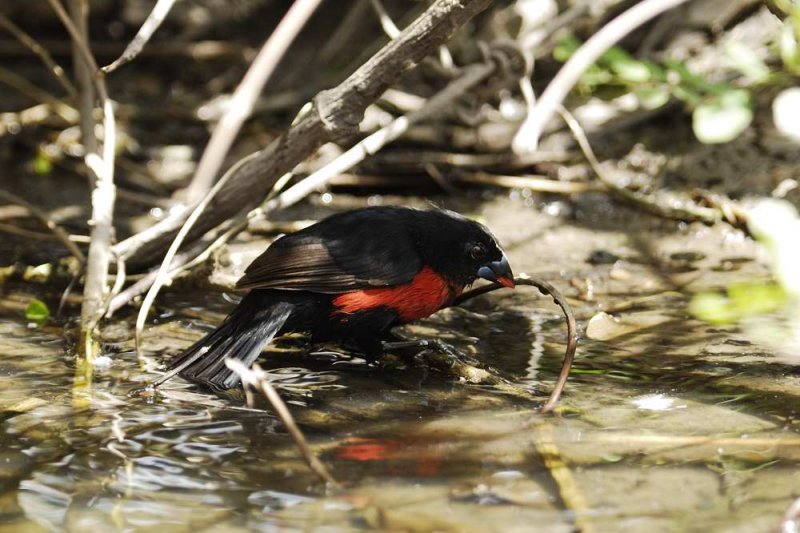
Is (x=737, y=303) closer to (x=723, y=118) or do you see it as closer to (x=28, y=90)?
(x=723, y=118)

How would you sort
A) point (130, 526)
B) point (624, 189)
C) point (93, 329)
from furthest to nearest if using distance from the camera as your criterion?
1. point (624, 189)
2. point (93, 329)
3. point (130, 526)

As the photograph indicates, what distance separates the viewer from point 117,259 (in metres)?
4.10

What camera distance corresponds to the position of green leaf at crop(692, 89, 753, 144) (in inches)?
191

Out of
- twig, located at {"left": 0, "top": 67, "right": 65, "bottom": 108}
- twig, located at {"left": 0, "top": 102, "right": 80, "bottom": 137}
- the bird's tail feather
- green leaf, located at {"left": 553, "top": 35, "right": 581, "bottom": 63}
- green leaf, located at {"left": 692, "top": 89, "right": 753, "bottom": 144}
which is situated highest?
twig, located at {"left": 0, "top": 67, "right": 65, "bottom": 108}

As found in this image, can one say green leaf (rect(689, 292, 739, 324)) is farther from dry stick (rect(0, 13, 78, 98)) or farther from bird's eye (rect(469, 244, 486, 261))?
dry stick (rect(0, 13, 78, 98))

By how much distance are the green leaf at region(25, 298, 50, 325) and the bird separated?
0.84 metres

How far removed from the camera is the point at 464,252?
391cm

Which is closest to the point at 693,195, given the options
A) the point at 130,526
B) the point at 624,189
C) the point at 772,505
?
the point at 624,189

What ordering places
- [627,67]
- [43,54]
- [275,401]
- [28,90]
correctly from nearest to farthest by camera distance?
1. [275,401]
2. [43,54]
3. [627,67]
4. [28,90]

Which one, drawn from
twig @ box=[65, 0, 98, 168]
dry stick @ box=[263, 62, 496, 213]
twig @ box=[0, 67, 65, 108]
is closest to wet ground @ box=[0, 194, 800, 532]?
dry stick @ box=[263, 62, 496, 213]

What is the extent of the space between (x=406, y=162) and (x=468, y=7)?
2848mm

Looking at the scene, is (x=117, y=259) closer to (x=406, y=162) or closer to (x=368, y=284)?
(x=368, y=284)

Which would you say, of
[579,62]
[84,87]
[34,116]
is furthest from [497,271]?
[34,116]

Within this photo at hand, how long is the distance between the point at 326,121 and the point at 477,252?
0.79m
